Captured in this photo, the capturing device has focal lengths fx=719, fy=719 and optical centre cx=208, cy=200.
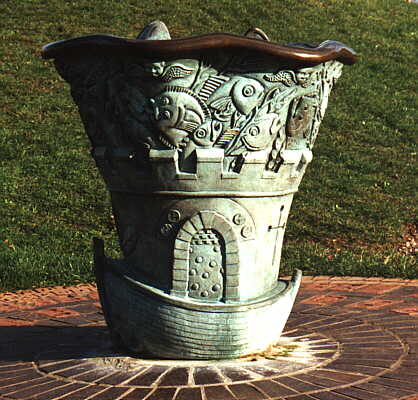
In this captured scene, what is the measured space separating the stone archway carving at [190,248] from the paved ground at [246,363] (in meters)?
0.34

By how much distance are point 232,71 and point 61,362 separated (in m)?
1.61

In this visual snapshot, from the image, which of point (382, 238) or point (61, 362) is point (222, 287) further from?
point (382, 238)

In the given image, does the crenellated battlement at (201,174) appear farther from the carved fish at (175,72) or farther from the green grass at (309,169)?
the green grass at (309,169)

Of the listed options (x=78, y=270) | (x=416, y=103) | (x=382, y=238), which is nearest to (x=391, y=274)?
(x=382, y=238)

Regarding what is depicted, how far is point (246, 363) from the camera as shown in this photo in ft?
11.0

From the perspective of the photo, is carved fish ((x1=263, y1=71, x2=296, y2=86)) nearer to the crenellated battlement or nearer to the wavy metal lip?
the wavy metal lip

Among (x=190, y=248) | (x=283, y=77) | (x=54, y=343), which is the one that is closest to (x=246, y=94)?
(x=283, y=77)

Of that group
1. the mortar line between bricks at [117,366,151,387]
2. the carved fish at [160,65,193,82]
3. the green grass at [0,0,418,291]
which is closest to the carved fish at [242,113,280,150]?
the carved fish at [160,65,193,82]

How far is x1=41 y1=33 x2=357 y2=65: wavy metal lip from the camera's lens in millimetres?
3006

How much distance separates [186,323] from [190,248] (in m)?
0.35

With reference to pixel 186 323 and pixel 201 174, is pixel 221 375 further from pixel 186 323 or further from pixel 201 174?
pixel 201 174

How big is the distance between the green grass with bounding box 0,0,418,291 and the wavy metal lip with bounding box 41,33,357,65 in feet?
10.2

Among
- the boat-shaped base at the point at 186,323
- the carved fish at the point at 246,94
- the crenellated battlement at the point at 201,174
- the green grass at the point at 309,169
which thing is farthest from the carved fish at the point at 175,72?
the green grass at the point at 309,169

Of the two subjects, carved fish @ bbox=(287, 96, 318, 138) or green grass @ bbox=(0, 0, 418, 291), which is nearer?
carved fish @ bbox=(287, 96, 318, 138)
